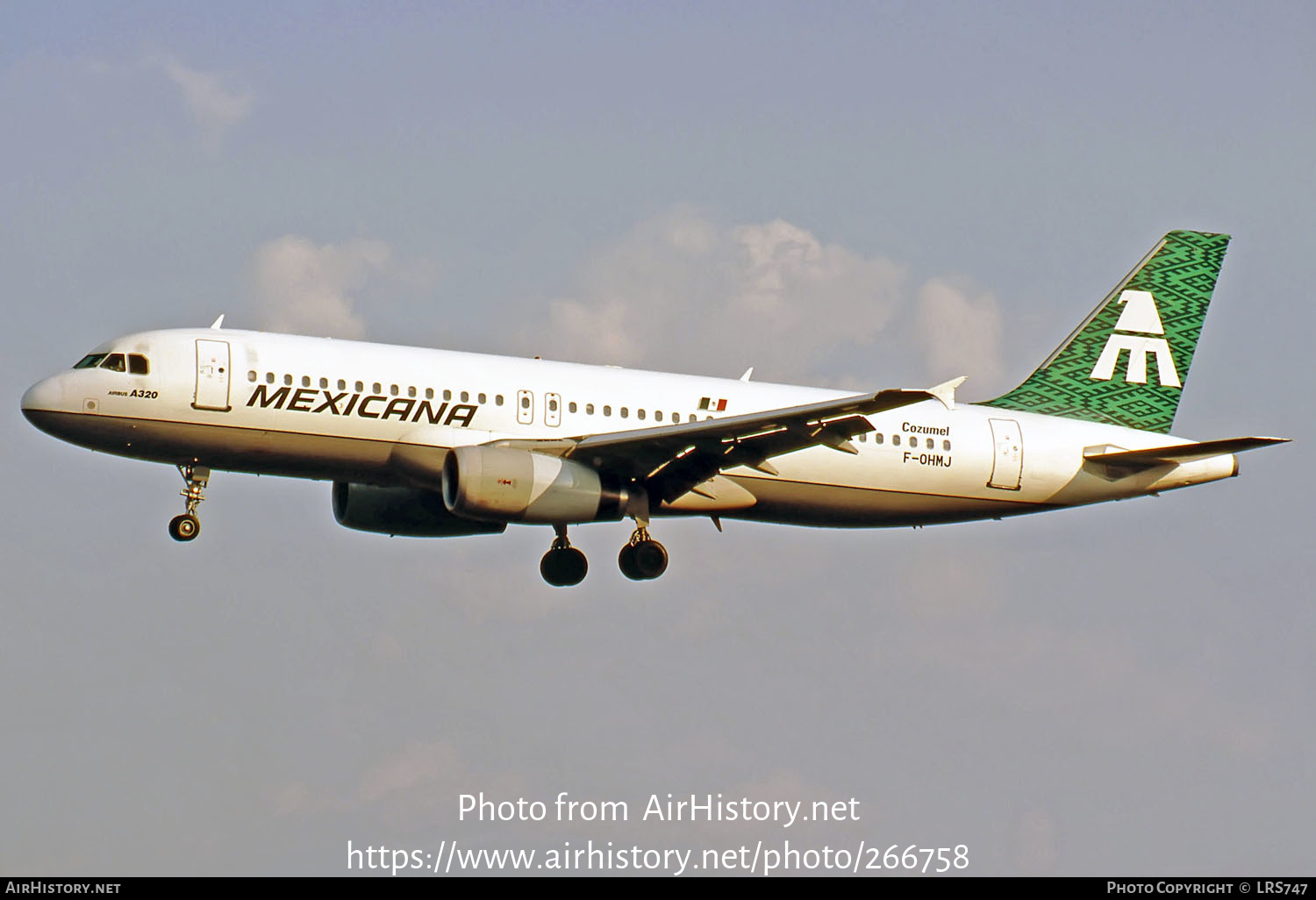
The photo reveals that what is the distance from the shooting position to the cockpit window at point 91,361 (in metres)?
38.8

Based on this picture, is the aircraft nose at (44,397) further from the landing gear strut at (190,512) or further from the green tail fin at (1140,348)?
the green tail fin at (1140,348)

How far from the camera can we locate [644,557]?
1598 inches

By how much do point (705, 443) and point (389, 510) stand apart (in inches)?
333

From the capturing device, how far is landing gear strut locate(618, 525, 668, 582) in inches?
1599

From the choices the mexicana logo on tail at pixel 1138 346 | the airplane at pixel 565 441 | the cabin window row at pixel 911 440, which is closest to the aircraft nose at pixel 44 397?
the airplane at pixel 565 441

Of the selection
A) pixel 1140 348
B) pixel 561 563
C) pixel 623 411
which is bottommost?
pixel 561 563

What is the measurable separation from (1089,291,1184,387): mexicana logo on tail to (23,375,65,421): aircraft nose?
24259 millimetres

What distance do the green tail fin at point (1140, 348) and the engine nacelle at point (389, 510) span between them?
1342cm

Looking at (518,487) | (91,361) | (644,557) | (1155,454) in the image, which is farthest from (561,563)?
(1155,454)

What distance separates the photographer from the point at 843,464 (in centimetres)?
4206

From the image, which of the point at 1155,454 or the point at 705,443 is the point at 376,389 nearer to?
the point at 705,443

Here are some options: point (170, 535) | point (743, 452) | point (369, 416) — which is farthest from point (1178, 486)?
point (170, 535)
